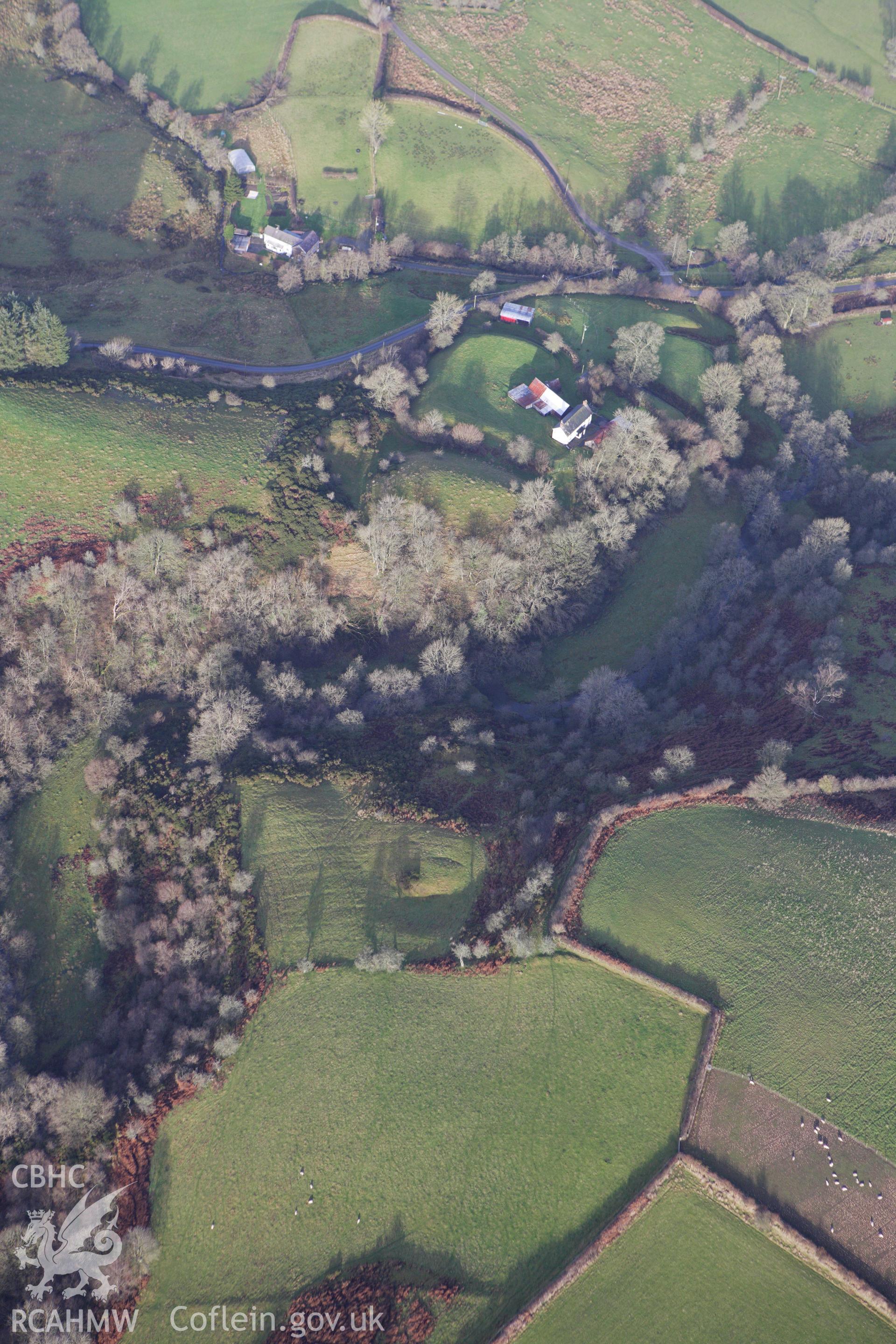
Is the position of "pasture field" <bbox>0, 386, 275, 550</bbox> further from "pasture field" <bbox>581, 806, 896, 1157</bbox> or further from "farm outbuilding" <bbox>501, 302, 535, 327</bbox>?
"pasture field" <bbox>581, 806, 896, 1157</bbox>

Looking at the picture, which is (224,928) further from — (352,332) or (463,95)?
(463,95)

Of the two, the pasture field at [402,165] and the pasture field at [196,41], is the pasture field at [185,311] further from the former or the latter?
the pasture field at [196,41]

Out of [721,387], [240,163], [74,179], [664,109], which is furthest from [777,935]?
[664,109]

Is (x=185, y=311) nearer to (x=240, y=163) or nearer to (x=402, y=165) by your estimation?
(x=240, y=163)

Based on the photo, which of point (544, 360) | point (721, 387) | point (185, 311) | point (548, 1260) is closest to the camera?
point (548, 1260)

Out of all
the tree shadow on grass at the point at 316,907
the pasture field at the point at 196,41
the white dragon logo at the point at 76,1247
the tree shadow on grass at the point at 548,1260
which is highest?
the pasture field at the point at 196,41

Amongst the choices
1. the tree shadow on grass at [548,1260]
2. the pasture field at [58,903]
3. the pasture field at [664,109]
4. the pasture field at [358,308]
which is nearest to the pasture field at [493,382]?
the pasture field at [358,308]

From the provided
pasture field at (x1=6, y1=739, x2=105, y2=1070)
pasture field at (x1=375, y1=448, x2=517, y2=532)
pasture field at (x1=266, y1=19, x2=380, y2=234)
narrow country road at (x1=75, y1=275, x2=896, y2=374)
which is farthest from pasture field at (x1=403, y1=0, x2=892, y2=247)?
pasture field at (x1=6, y1=739, x2=105, y2=1070)
